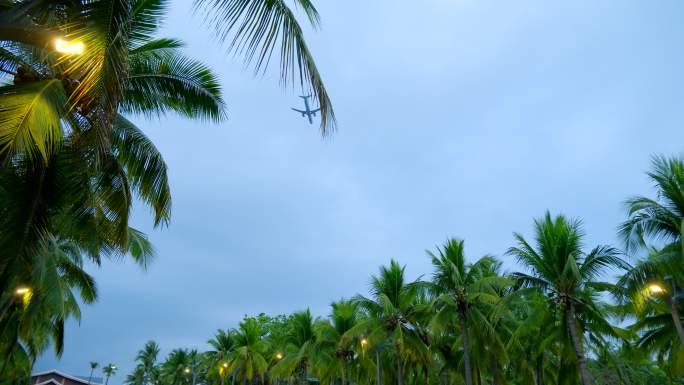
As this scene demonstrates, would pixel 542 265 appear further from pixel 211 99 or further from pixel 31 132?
pixel 31 132

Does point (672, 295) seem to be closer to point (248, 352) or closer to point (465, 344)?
point (465, 344)

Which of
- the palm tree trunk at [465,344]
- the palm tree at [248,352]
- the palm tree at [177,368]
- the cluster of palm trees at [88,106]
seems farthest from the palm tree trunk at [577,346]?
the palm tree at [177,368]

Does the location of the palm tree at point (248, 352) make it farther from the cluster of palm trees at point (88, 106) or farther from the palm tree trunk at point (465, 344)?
the cluster of palm trees at point (88, 106)

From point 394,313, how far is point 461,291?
4.43m

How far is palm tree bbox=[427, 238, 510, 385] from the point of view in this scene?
19.8 m

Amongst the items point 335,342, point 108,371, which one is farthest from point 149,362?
point 335,342

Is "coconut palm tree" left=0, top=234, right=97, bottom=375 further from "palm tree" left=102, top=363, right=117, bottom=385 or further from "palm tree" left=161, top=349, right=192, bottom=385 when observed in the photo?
"palm tree" left=102, top=363, right=117, bottom=385

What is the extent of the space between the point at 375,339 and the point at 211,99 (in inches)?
669

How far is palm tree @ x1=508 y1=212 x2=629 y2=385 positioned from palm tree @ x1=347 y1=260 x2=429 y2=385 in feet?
18.8

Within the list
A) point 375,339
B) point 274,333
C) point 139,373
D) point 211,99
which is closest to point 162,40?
point 211,99

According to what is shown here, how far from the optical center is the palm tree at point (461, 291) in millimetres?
19797

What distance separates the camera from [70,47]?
4711 mm

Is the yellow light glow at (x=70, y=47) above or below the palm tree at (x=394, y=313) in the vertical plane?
below

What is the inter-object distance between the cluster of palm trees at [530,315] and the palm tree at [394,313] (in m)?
0.05
